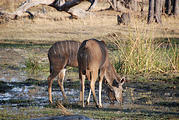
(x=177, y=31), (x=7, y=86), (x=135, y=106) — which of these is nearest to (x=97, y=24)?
(x=177, y=31)

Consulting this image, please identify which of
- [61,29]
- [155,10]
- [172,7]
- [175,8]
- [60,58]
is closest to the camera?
[60,58]

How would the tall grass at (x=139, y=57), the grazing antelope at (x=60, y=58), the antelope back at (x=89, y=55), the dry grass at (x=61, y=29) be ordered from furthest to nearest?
the dry grass at (x=61, y=29) < the tall grass at (x=139, y=57) < the grazing antelope at (x=60, y=58) < the antelope back at (x=89, y=55)

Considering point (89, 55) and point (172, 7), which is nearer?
point (89, 55)

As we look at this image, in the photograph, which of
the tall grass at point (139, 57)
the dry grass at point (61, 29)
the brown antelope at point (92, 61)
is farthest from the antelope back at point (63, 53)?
the dry grass at point (61, 29)

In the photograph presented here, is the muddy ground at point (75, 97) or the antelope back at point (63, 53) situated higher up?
the antelope back at point (63, 53)

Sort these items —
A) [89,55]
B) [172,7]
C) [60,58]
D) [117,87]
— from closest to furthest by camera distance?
[89,55] → [60,58] → [117,87] → [172,7]

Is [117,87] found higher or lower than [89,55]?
lower

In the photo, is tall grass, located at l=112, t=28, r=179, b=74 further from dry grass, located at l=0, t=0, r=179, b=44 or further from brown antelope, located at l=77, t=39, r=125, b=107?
dry grass, located at l=0, t=0, r=179, b=44

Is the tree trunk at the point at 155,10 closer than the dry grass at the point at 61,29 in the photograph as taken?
No

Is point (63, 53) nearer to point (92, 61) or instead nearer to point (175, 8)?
point (92, 61)

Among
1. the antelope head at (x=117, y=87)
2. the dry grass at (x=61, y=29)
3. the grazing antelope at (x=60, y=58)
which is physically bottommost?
the dry grass at (x=61, y=29)

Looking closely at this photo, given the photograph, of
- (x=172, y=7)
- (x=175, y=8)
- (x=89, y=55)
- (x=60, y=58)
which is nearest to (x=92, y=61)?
(x=89, y=55)

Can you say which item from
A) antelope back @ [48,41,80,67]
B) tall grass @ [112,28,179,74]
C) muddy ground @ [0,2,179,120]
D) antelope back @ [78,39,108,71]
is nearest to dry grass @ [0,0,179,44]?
muddy ground @ [0,2,179,120]

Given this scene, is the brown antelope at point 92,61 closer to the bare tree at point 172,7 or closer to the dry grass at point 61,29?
the dry grass at point 61,29
